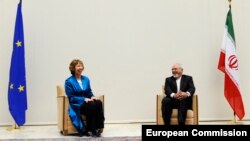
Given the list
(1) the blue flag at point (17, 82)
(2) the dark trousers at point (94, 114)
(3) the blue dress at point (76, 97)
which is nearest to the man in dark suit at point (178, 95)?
(2) the dark trousers at point (94, 114)

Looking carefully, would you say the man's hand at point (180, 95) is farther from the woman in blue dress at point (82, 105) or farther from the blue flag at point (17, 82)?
the blue flag at point (17, 82)

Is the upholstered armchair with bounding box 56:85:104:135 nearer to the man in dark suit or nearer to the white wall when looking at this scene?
the man in dark suit

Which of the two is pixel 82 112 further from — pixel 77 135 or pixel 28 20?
pixel 28 20

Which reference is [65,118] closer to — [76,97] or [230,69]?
[76,97]

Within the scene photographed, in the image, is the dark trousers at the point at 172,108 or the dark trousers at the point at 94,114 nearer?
the dark trousers at the point at 94,114

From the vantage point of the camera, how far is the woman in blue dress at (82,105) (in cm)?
591

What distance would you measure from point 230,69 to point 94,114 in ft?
8.16

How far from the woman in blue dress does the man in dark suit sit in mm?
932

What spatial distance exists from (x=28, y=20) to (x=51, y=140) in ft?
7.62

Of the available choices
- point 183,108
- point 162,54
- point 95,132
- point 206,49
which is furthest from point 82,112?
point 206,49

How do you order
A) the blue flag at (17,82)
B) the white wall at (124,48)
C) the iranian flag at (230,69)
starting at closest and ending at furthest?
the blue flag at (17,82), the iranian flag at (230,69), the white wall at (124,48)

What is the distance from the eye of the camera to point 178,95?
6180 mm

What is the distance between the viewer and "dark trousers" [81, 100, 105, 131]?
5895 mm

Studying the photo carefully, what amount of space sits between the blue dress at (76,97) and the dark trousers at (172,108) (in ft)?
3.48
